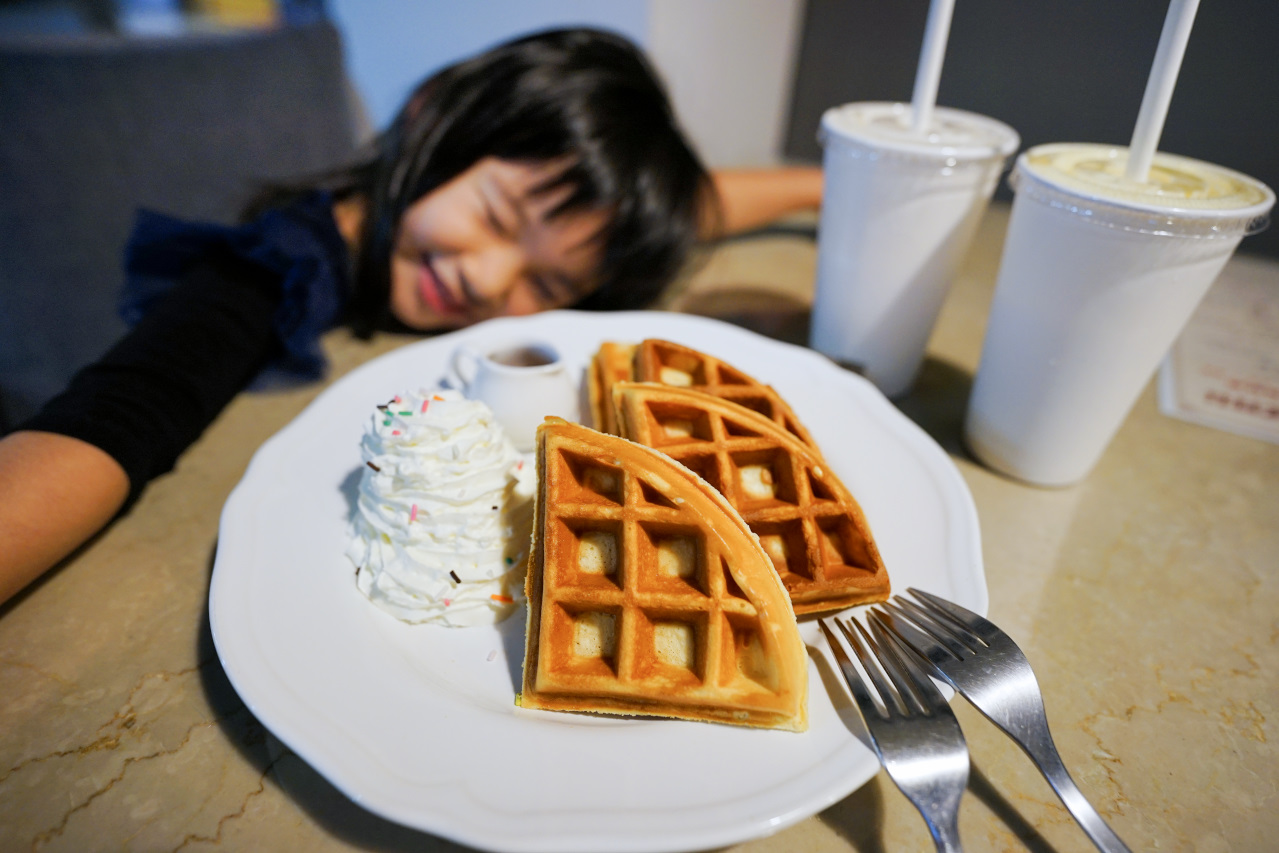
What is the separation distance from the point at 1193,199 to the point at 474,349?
1090 mm

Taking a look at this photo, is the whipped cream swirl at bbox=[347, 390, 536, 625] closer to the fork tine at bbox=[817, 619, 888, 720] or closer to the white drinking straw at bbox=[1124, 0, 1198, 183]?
the fork tine at bbox=[817, 619, 888, 720]

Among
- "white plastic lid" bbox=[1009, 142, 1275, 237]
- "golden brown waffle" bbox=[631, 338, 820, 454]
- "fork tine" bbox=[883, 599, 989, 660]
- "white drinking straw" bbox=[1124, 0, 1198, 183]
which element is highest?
"white drinking straw" bbox=[1124, 0, 1198, 183]

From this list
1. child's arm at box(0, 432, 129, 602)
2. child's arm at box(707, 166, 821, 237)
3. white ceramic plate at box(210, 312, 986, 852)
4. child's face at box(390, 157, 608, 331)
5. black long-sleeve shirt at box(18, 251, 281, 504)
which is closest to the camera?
white ceramic plate at box(210, 312, 986, 852)

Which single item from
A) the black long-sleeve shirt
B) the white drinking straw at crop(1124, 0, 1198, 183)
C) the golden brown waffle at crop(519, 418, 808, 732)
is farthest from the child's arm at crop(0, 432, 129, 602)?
the white drinking straw at crop(1124, 0, 1198, 183)

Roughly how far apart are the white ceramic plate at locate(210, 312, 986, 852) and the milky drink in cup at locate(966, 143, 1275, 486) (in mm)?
207

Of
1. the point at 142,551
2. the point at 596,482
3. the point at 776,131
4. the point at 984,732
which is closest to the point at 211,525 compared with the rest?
the point at 142,551

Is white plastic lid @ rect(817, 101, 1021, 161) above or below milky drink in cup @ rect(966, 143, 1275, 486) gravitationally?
above

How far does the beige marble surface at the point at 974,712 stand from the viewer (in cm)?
66

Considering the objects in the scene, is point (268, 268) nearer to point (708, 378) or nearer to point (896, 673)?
point (708, 378)

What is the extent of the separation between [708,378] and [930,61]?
656mm

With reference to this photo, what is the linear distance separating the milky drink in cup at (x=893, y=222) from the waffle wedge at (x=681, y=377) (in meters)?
0.35

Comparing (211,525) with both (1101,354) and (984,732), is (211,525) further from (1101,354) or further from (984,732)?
(1101,354)

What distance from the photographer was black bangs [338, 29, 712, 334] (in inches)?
60.8

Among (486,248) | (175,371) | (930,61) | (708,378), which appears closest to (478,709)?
(708,378)
